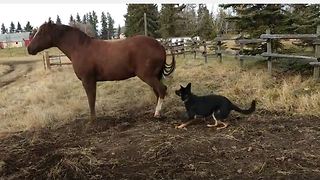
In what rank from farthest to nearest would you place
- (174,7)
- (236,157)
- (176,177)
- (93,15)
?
(93,15) < (174,7) < (236,157) < (176,177)

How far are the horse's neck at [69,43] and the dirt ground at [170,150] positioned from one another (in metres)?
1.52

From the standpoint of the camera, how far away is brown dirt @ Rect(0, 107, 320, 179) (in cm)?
425

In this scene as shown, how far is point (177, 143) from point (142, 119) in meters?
1.80

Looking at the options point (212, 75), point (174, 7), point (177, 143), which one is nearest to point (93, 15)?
point (174, 7)

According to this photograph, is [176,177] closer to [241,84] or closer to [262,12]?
[241,84]

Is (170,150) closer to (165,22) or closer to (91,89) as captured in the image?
(91,89)

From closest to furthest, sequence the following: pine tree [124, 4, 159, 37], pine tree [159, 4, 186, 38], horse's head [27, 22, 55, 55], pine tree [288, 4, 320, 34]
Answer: horse's head [27, 22, 55, 55] < pine tree [288, 4, 320, 34] < pine tree [124, 4, 159, 37] < pine tree [159, 4, 186, 38]

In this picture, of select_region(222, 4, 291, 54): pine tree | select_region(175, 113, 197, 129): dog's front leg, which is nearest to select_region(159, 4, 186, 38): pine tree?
select_region(222, 4, 291, 54): pine tree

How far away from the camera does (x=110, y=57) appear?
275 inches

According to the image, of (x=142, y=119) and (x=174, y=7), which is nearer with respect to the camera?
(x=142, y=119)

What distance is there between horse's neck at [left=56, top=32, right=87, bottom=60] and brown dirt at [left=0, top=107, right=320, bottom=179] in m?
1.55

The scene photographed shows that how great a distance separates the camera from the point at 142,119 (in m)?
6.83

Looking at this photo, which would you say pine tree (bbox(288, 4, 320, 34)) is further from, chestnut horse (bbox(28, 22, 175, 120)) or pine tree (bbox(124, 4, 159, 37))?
pine tree (bbox(124, 4, 159, 37))

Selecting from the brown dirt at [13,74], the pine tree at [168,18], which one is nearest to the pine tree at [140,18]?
the pine tree at [168,18]
